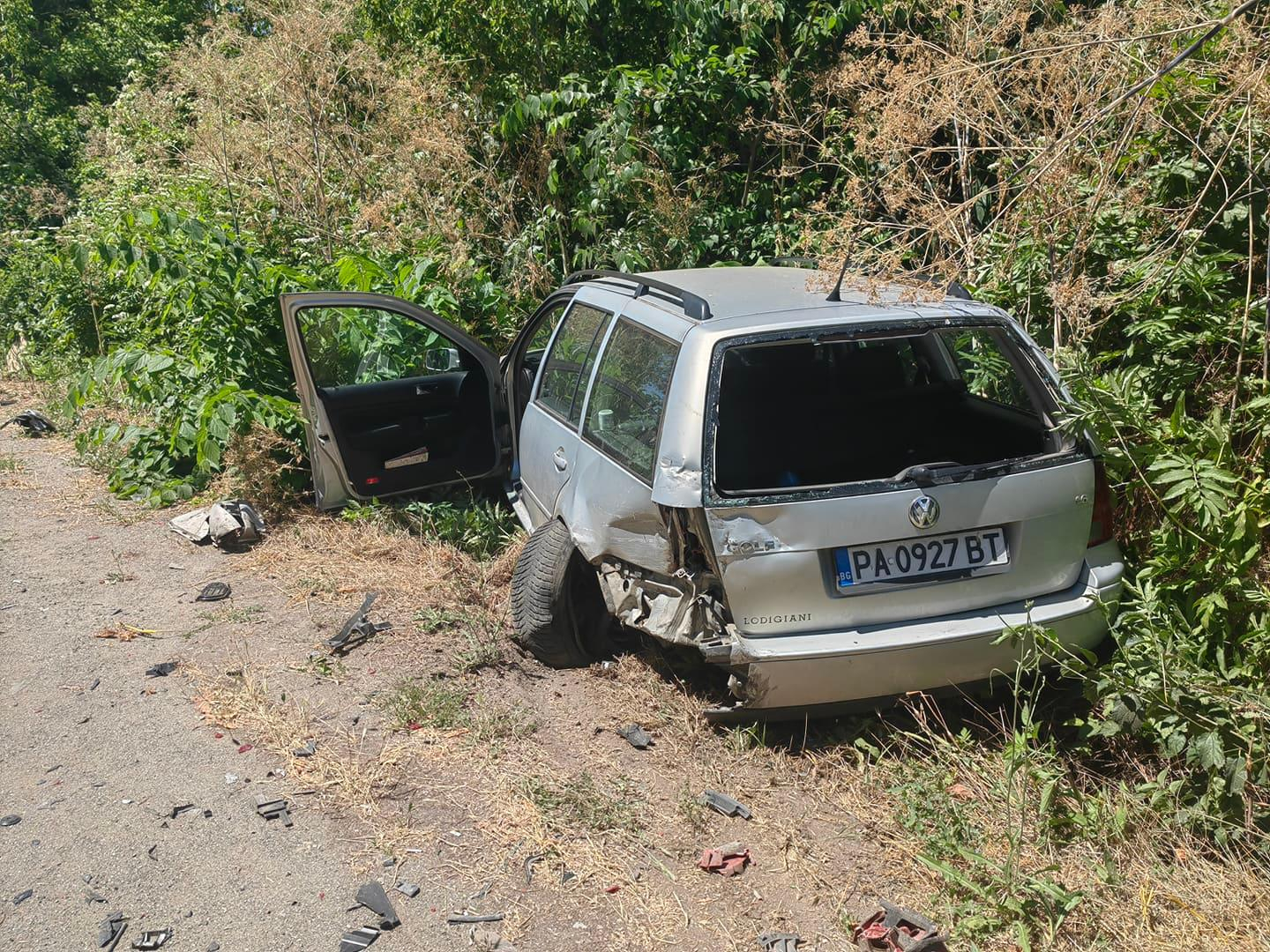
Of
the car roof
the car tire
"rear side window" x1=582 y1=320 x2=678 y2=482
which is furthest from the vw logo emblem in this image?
the car tire

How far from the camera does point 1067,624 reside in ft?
12.4

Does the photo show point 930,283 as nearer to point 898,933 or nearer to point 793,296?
point 793,296

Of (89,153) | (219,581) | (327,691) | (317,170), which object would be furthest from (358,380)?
(89,153)

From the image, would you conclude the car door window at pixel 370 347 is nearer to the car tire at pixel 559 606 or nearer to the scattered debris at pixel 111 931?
the car tire at pixel 559 606

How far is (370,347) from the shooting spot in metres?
6.60

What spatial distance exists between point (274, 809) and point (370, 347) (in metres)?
3.44

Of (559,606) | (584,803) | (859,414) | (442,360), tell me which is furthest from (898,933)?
(442,360)

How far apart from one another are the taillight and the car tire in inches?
80.6

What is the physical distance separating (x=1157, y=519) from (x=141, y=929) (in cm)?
385

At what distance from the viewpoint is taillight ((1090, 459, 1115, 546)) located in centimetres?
394

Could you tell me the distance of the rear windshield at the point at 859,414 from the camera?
174 inches

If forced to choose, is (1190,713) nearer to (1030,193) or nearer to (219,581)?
(1030,193)

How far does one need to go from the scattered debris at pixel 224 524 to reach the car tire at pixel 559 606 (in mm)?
2565

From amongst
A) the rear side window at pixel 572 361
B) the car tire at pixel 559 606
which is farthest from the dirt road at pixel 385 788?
the rear side window at pixel 572 361
